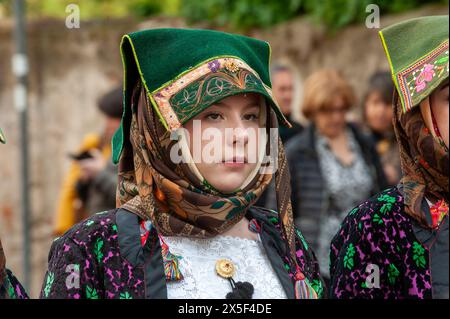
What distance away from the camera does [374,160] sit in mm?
5953

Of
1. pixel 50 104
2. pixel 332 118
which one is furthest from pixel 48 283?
pixel 50 104

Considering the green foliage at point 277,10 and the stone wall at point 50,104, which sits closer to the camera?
the green foliage at point 277,10

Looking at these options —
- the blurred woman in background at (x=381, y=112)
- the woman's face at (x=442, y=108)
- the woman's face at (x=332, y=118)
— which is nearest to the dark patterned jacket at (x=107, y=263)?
the woman's face at (x=442, y=108)

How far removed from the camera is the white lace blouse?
288 centimetres

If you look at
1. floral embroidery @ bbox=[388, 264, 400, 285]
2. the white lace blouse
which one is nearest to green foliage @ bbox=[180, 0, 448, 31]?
floral embroidery @ bbox=[388, 264, 400, 285]

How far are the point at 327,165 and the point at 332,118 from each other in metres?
0.35

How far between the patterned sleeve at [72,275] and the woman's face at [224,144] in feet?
1.37

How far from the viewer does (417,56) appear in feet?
10.6

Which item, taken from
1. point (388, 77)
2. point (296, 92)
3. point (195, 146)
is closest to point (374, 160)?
point (388, 77)

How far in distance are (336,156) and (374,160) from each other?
0.77 ft

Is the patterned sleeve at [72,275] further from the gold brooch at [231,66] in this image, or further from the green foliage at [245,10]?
the green foliage at [245,10]

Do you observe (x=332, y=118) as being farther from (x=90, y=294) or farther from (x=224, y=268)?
(x=90, y=294)

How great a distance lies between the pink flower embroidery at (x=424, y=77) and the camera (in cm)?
312

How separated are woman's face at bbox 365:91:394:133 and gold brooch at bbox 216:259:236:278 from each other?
3846 millimetres
